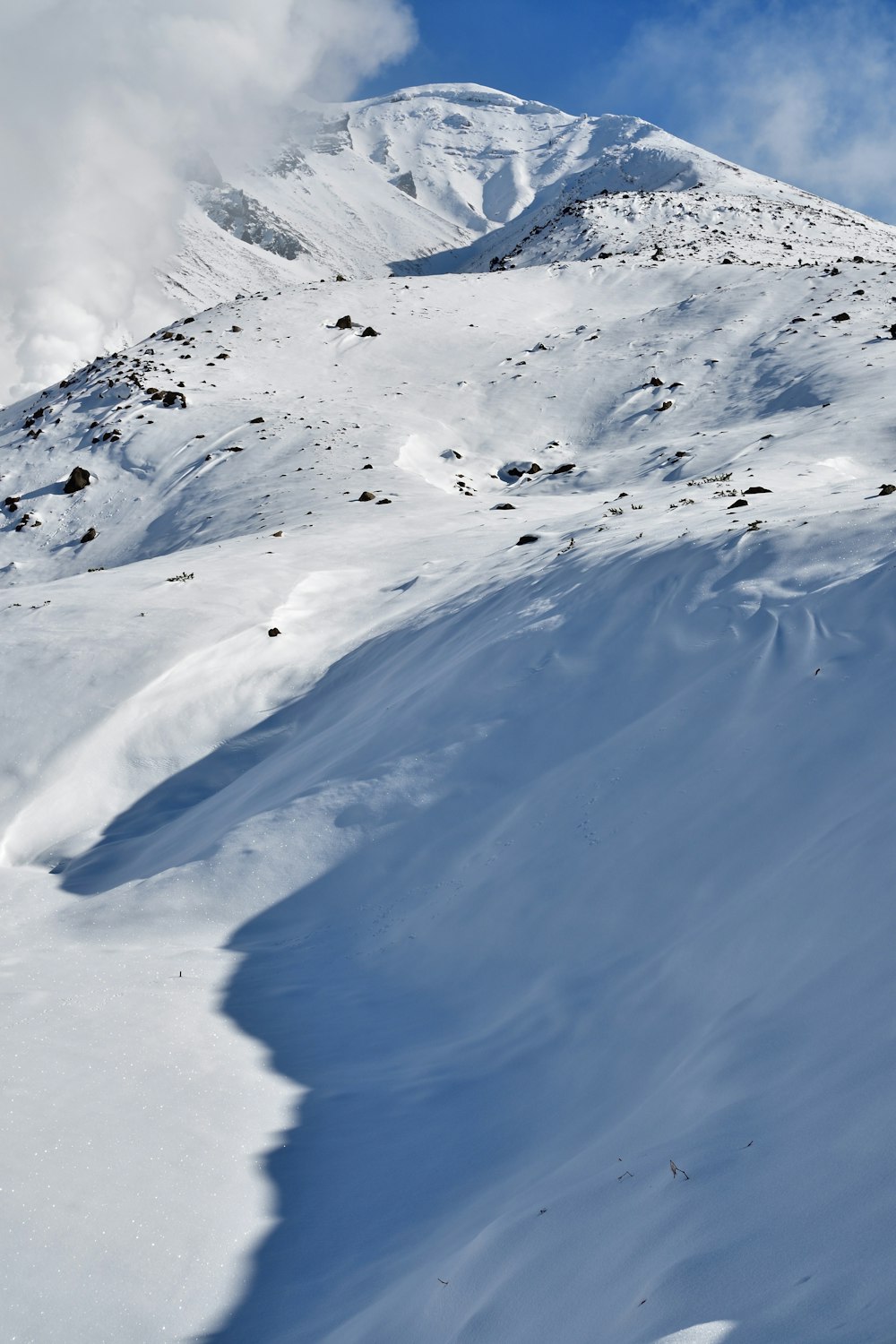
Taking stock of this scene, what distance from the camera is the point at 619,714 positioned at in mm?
7371

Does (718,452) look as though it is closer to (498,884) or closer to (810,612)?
(810,612)

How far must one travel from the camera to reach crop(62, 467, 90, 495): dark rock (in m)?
23.5

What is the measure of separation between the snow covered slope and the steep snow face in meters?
30.1

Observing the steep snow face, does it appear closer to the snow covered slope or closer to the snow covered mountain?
the snow covered mountain

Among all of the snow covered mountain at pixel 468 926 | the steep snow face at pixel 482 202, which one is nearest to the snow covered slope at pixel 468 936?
the snow covered mountain at pixel 468 926

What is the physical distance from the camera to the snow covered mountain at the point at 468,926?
3367 mm

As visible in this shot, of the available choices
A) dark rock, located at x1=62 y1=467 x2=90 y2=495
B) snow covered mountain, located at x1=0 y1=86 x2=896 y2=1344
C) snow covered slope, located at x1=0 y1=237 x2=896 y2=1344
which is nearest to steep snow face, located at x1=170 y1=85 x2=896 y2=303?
dark rock, located at x1=62 y1=467 x2=90 y2=495

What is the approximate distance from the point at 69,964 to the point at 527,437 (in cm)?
1957

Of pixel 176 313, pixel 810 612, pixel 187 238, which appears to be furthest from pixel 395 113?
pixel 810 612

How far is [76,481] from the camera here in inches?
928

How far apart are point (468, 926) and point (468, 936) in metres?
0.08

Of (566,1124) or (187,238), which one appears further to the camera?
(187,238)

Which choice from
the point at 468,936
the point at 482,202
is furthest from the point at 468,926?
the point at 482,202

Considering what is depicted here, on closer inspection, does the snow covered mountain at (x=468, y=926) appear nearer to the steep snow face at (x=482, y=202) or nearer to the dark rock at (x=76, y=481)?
the dark rock at (x=76, y=481)
